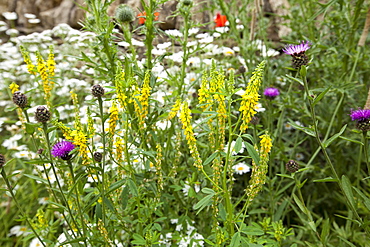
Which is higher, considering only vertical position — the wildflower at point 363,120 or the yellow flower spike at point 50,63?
the yellow flower spike at point 50,63

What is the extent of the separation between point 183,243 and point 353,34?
72.5 inches

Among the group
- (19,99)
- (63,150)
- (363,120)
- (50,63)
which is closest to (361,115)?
(363,120)

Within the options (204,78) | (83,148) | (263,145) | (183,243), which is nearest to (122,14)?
(204,78)

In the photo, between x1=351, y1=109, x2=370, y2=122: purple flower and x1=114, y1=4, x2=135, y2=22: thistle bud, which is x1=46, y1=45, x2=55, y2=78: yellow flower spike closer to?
x1=114, y1=4, x2=135, y2=22: thistle bud

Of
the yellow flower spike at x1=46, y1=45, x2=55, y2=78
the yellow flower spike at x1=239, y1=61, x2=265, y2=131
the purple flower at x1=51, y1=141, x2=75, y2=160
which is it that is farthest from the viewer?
the yellow flower spike at x1=46, y1=45, x2=55, y2=78

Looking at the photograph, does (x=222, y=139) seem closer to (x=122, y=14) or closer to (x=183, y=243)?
(x=183, y=243)

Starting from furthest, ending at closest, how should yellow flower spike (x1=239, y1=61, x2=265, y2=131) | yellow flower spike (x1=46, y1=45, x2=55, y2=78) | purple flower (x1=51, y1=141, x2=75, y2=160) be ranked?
yellow flower spike (x1=46, y1=45, x2=55, y2=78)
purple flower (x1=51, y1=141, x2=75, y2=160)
yellow flower spike (x1=239, y1=61, x2=265, y2=131)

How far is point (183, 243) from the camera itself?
157 cm

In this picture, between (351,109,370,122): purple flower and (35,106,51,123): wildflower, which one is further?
(351,109,370,122): purple flower

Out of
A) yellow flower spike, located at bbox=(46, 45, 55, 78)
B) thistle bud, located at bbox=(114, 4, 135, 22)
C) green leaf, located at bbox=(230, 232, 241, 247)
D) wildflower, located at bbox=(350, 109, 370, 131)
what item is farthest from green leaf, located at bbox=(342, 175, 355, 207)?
yellow flower spike, located at bbox=(46, 45, 55, 78)

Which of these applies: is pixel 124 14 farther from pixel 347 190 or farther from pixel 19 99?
pixel 347 190

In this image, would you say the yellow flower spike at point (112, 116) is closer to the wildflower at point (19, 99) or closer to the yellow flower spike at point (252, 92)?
the wildflower at point (19, 99)

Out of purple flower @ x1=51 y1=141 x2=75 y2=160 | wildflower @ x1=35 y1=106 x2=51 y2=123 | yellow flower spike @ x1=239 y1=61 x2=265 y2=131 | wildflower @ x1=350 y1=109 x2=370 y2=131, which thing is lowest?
purple flower @ x1=51 y1=141 x2=75 y2=160

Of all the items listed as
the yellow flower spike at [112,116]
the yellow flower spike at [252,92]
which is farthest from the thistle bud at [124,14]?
the yellow flower spike at [252,92]
